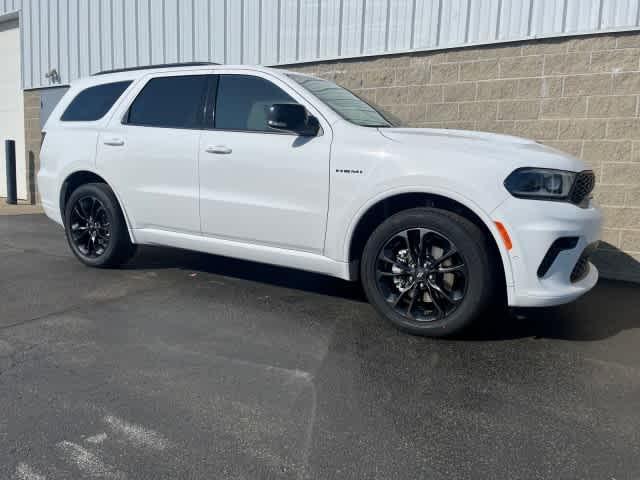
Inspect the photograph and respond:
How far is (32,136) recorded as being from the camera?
12.0 meters

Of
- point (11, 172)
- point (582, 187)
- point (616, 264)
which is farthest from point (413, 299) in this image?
point (11, 172)

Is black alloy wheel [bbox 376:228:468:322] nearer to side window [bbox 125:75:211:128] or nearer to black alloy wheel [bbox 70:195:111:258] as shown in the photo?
side window [bbox 125:75:211:128]

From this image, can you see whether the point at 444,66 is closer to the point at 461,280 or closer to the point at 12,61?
the point at 461,280

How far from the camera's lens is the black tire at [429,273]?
351 cm

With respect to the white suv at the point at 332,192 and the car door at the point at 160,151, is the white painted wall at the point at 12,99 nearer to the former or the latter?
the white suv at the point at 332,192

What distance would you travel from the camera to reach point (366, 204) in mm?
3803

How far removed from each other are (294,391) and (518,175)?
1845mm

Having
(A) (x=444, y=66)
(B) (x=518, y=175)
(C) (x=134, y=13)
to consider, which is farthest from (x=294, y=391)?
(C) (x=134, y=13)

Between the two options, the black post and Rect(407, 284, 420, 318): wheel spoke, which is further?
the black post

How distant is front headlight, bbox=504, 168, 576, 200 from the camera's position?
3.39 metres

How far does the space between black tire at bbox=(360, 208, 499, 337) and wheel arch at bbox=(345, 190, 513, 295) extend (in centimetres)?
9

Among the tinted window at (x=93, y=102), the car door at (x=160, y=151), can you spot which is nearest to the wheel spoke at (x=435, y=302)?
the car door at (x=160, y=151)

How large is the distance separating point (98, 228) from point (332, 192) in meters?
2.67

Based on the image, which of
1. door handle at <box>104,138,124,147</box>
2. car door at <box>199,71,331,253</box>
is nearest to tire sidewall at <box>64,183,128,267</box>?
door handle at <box>104,138,124,147</box>
